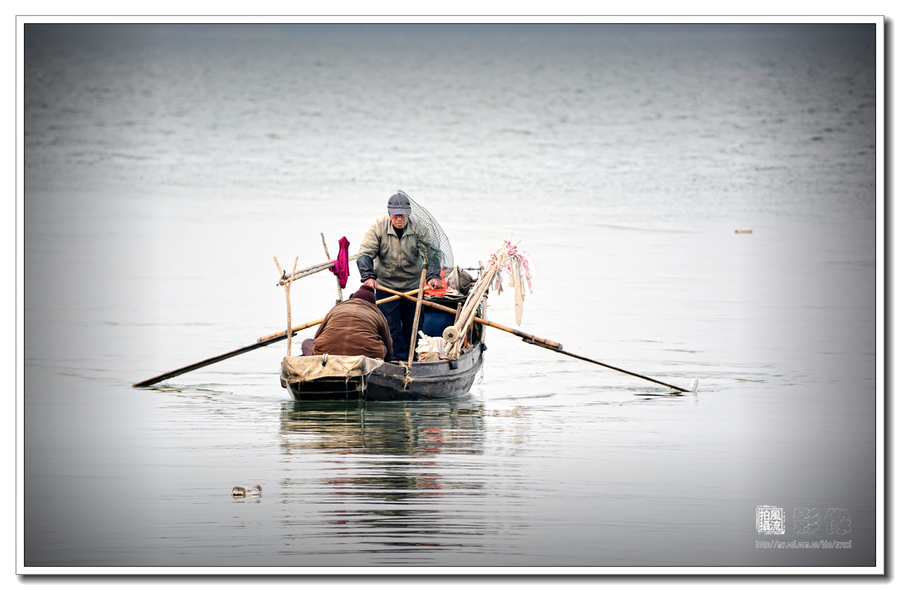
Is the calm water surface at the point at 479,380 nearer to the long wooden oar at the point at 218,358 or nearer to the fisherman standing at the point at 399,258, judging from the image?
the long wooden oar at the point at 218,358

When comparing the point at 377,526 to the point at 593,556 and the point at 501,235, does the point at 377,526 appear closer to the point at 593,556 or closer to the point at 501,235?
the point at 593,556

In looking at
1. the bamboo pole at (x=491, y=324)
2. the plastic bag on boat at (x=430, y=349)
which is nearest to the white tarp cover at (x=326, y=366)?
the plastic bag on boat at (x=430, y=349)

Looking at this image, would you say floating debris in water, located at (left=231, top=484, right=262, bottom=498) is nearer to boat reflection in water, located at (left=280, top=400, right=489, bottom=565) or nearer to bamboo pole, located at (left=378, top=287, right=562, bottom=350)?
boat reflection in water, located at (left=280, top=400, right=489, bottom=565)

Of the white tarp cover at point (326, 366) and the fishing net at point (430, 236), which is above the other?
the fishing net at point (430, 236)

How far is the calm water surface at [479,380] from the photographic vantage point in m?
5.29

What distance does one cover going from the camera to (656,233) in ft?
60.3

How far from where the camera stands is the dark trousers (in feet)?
30.8

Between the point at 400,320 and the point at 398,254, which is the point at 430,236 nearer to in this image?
the point at 398,254

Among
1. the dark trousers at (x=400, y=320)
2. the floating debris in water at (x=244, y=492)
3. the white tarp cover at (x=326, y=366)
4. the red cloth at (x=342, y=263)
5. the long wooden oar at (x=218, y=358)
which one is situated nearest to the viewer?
the floating debris in water at (x=244, y=492)

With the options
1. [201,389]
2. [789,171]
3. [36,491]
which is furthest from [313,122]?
[36,491]

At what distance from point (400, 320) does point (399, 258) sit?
0.56 m

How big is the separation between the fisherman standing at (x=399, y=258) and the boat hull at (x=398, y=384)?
58cm

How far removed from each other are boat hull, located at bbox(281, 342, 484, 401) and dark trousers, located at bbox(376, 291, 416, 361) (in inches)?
22.7
